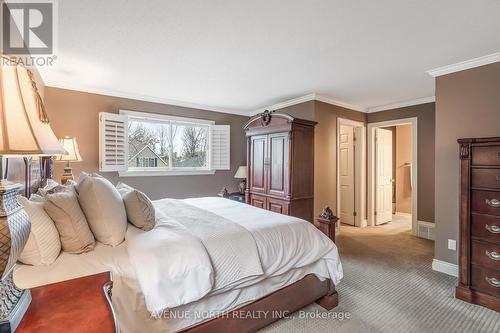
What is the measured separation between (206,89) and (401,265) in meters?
3.66

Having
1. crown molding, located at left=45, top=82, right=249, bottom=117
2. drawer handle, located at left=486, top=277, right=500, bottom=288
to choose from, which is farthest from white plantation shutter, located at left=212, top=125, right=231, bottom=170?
drawer handle, located at left=486, top=277, right=500, bottom=288

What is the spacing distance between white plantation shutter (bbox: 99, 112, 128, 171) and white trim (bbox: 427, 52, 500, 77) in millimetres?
4380

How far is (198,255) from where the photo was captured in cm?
147

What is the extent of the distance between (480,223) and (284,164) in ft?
7.24

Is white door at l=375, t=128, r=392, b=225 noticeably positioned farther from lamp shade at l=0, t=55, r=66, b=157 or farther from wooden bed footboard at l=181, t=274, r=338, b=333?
lamp shade at l=0, t=55, r=66, b=157

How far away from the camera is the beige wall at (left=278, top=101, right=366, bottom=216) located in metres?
4.04

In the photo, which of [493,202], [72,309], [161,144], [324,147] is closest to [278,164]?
[324,147]

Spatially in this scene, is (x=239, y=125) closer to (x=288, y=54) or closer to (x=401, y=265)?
(x=288, y=54)

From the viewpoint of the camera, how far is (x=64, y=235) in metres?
1.41

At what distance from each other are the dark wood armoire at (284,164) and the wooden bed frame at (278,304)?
51.9 inches

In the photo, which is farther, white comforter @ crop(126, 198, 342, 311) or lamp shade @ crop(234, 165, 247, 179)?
lamp shade @ crop(234, 165, 247, 179)

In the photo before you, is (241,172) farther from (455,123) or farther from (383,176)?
(455,123)

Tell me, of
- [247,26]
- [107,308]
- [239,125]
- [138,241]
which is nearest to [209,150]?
[239,125]

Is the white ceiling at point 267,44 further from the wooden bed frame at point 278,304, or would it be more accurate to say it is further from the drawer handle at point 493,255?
the drawer handle at point 493,255
